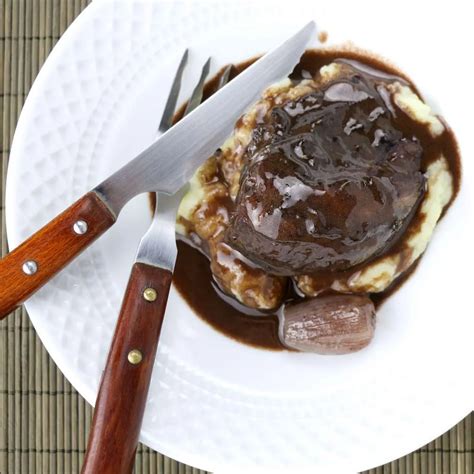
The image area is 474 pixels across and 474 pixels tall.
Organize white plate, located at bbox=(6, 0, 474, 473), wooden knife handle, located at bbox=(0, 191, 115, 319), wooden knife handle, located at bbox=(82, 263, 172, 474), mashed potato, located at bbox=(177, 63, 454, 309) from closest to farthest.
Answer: wooden knife handle, located at bbox=(82, 263, 172, 474) < wooden knife handle, located at bbox=(0, 191, 115, 319) < white plate, located at bbox=(6, 0, 474, 473) < mashed potato, located at bbox=(177, 63, 454, 309)

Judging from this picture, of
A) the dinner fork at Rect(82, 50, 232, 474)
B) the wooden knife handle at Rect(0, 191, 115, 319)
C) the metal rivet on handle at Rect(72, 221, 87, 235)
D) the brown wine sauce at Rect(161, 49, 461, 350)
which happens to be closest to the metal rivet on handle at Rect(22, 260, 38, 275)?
the wooden knife handle at Rect(0, 191, 115, 319)

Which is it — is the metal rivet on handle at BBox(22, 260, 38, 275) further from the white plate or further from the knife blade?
the white plate

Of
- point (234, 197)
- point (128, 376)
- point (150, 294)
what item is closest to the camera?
point (128, 376)

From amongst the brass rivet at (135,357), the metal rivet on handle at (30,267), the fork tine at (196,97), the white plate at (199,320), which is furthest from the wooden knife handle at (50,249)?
the fork tine at (196,97)

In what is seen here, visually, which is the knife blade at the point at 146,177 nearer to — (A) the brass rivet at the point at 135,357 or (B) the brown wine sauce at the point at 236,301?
(B) the brown wine sauce at the point at 236,301

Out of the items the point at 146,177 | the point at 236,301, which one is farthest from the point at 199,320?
the point at 146,177

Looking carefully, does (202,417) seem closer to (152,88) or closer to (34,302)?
(34,302)

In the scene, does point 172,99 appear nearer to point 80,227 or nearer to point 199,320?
point 80,227
